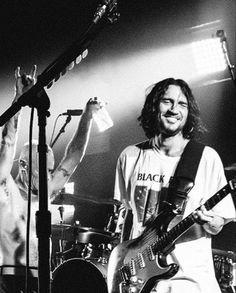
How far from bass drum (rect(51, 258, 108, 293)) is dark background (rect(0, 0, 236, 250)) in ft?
2.61

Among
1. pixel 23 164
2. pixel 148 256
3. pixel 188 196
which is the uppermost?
pixel 23 164

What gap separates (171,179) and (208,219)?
0.37 metres

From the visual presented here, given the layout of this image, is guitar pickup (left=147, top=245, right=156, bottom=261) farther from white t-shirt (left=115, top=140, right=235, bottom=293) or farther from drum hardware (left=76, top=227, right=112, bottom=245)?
drum hardware (left=76, top=227, right=112, bottom=245)

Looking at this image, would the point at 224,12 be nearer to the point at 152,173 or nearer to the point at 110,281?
the point at 152,173

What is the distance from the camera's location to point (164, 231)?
2.49 metres

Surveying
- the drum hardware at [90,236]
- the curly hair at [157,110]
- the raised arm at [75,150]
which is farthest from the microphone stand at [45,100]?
the drum hardware at [90,236]

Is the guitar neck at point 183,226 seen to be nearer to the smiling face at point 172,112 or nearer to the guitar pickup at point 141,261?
the guitar pickup at point 141,261

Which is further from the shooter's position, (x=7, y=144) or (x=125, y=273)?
(x=7, y=144)

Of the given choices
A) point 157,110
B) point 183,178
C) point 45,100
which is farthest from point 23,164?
point 45,100

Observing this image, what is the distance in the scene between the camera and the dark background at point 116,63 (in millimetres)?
4641

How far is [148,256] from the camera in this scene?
2.51m

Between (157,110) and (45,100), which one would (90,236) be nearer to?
(157,110)

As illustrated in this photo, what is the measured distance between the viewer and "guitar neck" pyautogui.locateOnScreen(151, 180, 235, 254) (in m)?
2.34

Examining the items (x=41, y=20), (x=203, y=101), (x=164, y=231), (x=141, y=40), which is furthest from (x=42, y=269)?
(x=203, y=101)
